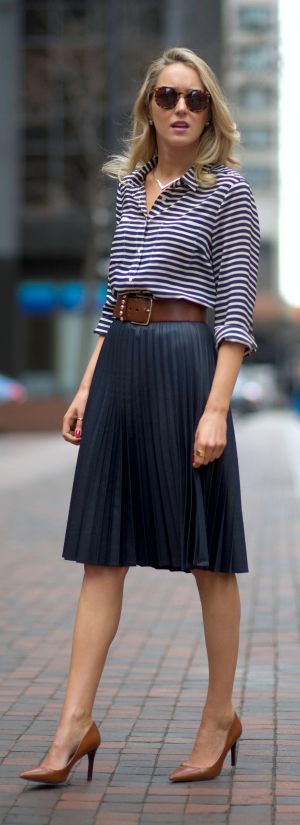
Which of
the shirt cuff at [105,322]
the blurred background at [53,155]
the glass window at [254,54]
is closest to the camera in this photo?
the shirt cuff at [105,322]

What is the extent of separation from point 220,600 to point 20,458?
1789 centimetres

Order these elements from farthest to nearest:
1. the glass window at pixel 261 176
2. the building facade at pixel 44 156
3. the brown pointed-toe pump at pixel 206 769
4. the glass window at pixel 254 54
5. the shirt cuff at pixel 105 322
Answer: the glass window at pixel 261 176 < the building facade at pixel 44 156 < the glass window at pixel 254 54 < the shirt cuff at pixel 105 322 < the brown pointed-toe pump at pixel 206 769

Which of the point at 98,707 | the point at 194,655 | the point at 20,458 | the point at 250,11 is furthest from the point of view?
the point at 250,11

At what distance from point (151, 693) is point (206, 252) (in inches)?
79.4

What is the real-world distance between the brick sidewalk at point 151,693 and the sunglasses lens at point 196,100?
5.61 feet

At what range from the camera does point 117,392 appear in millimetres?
3904

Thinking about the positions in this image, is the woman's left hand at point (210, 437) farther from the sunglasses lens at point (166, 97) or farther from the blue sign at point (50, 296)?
the blue sign at point (50, 296)

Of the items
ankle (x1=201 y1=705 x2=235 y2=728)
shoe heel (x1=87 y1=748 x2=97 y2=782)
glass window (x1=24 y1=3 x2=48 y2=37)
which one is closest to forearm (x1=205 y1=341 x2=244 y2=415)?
ankle (x1=201 y1=705 x2=235 y2=728)

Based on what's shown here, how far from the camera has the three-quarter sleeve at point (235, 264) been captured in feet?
12.6

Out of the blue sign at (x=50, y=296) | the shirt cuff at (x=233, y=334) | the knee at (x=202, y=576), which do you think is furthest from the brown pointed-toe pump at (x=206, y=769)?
the blue sign at (x=50, y=296)

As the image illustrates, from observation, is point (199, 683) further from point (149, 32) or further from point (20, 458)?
point (149, 32)

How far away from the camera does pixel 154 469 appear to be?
3875 mm

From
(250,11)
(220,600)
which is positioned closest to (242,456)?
(220,600)

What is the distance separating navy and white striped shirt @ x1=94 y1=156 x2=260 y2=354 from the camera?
3846 millimetres
